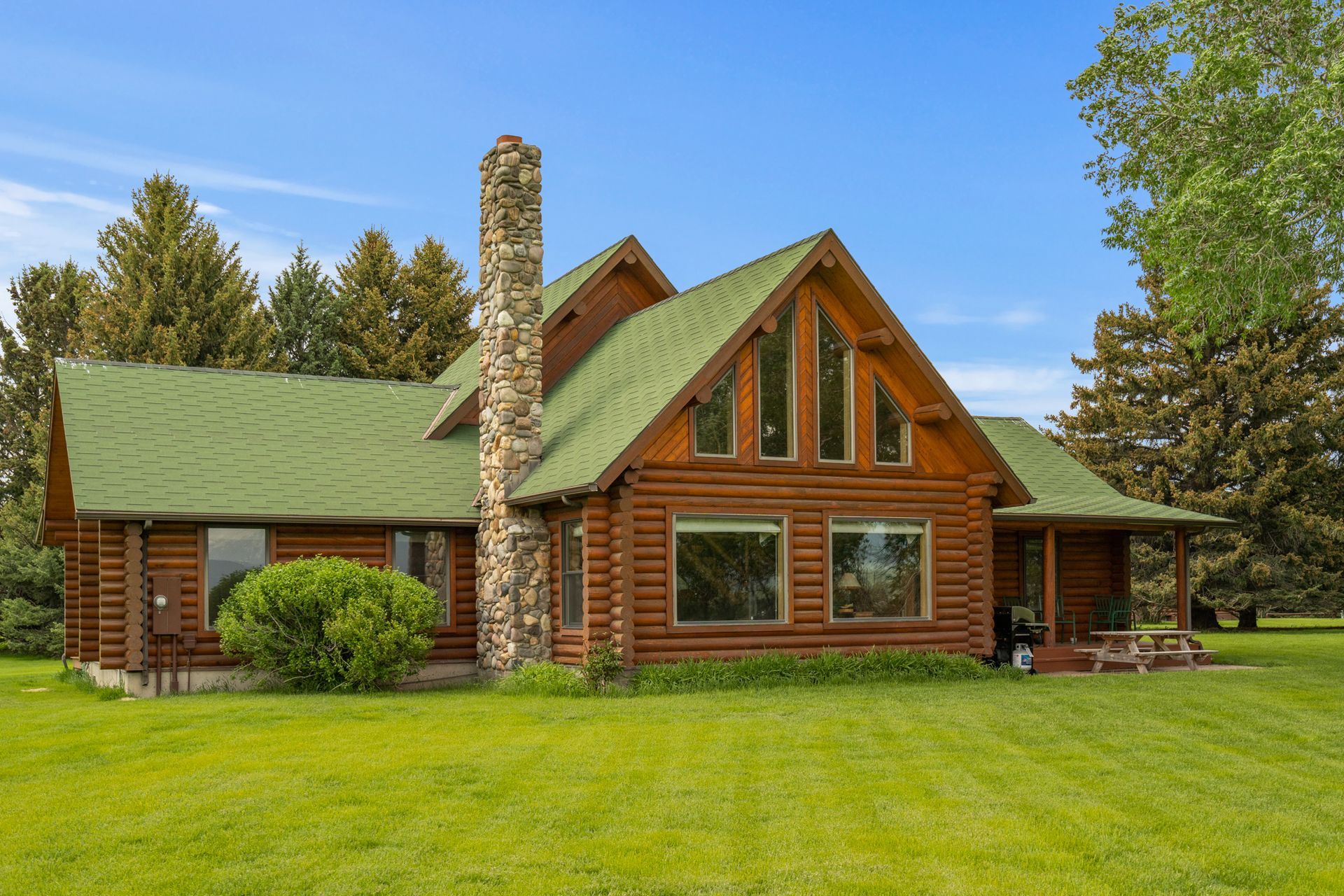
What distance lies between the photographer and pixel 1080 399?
38219 millimetres

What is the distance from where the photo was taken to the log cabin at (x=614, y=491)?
53.5 feet

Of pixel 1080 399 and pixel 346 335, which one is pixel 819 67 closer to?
pixel 1080 399

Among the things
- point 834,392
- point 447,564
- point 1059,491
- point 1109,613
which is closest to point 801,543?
point 834,392

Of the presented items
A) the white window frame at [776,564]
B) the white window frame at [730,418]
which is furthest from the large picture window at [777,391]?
the white window frame at [776,564]

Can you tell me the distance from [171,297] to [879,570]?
28699 mm

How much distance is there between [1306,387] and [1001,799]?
29875mm

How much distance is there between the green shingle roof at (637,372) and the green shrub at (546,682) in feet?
7.67

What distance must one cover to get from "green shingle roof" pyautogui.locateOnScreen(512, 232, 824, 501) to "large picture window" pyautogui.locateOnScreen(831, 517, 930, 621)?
10.3 feet

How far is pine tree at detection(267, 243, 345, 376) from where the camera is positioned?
142ft

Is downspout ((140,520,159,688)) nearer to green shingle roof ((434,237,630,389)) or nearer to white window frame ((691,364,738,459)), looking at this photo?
green shingle roof ((434,237,630,389))

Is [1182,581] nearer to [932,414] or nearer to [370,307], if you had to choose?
[932,414]

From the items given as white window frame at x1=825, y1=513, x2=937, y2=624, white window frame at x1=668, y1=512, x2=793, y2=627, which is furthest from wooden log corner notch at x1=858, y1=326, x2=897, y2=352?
white window frame at x1=668, y1=512, x2=793, y2=627

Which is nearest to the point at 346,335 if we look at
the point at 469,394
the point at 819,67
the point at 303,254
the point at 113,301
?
the point at 303,254

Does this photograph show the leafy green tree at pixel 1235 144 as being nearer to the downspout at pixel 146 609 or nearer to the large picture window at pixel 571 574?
the large picture window at pixel 571 574
